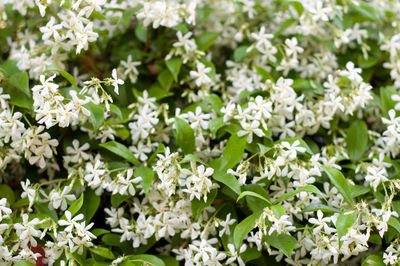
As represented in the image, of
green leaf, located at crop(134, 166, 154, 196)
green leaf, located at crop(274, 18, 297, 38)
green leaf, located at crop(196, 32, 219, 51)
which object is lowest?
green leaf, located at crop(134, 166, 154, 196)

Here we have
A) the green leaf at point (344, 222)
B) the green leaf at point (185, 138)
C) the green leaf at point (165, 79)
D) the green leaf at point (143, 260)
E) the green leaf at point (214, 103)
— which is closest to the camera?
the green leaf at point (344, 222)

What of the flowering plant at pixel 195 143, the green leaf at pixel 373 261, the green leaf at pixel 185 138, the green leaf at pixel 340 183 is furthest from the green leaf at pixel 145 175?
the green leaf at pixel 373 261

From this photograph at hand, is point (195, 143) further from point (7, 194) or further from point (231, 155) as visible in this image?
point (7, 194)

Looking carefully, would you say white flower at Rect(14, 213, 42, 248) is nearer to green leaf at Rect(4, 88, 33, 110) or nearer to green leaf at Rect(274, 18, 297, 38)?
green leaf at Rect(4, 88, 33, 110)

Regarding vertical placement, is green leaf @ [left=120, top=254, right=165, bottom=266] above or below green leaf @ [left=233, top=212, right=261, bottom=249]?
below

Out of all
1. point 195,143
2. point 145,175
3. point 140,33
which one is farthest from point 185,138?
point 140,33

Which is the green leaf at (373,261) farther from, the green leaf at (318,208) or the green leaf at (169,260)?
the green leaf at (169,260)

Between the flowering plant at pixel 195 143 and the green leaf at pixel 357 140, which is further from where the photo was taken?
the green leaf at pixel 357 140

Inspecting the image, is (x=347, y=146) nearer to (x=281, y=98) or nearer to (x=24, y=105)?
(x=281, y=98)

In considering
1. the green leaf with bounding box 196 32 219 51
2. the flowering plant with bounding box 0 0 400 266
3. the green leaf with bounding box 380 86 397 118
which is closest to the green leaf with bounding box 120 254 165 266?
the flowering plant with bounding box 0 0 400 266

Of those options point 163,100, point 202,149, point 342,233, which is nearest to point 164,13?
point 163,100
